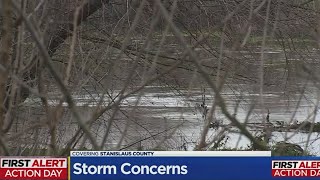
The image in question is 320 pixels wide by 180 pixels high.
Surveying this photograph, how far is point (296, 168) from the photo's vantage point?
3.31 m

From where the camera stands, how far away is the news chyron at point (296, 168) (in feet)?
10.7

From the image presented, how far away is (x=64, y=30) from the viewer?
16.5 ft

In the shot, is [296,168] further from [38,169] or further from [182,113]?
[182,113]

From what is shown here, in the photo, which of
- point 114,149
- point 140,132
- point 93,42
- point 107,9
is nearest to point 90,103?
point 114,149

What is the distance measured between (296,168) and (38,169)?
1515mm

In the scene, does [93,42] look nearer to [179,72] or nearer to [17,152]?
[179,72]

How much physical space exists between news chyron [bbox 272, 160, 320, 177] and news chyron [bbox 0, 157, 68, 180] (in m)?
1.23

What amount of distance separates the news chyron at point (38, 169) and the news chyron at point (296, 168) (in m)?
1.23

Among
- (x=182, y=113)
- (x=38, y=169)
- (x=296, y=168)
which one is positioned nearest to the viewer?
(x=38, y=169)

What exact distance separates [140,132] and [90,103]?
2.15 m

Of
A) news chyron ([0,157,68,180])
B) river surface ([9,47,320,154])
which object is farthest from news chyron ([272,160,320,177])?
news chyron ([0,157,68,180])

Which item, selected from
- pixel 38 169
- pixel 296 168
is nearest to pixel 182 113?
pixel 296 168

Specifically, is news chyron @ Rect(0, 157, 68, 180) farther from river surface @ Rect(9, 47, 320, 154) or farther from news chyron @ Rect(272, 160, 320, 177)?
news chyron @ Rect(272, 160, 320, 177)

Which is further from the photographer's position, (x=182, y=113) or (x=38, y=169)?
(x=182, y=113)
